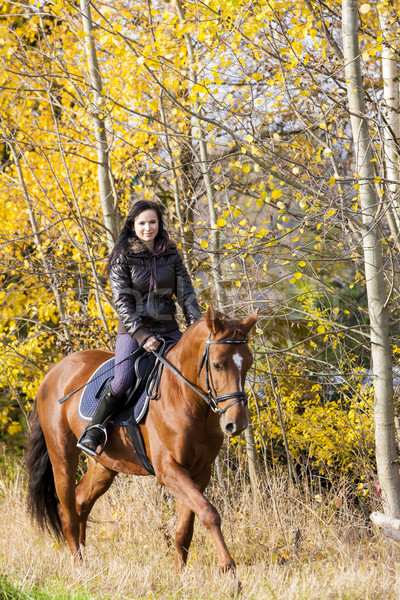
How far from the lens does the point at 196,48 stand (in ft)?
23.1

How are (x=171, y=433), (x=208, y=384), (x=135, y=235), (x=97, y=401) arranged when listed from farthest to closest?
(x=97, y=401), (x=135, y=235), (x=171, y=433), (x=208, y=384)

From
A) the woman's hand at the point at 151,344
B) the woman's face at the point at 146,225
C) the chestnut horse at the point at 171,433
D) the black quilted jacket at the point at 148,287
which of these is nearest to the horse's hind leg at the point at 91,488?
the chestnut horse at the point at 171,433

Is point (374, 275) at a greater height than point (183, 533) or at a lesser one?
greater

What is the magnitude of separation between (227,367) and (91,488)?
94.3 inches

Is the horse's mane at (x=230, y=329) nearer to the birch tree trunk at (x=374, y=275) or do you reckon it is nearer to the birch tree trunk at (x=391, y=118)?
the birch tree trunk at (x=374, y=275)

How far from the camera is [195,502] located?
405cm

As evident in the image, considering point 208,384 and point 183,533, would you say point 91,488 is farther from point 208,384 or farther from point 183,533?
point 208,384

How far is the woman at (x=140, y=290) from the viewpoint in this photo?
4.79 m

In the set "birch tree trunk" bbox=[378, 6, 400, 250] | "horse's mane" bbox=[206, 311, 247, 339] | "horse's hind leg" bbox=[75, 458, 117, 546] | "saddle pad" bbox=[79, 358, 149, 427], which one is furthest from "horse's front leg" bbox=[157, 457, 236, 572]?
"birch tree trunk" bbox=[378, 6, 400, 250]

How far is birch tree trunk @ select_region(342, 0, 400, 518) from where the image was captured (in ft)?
16.5

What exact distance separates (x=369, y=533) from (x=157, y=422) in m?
3.04

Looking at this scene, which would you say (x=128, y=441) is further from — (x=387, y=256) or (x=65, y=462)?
(x=387, y=256)

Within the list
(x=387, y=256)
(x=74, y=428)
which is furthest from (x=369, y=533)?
(x=74, y=428)

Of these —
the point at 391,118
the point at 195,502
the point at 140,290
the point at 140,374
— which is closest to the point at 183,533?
the point at 195,502
